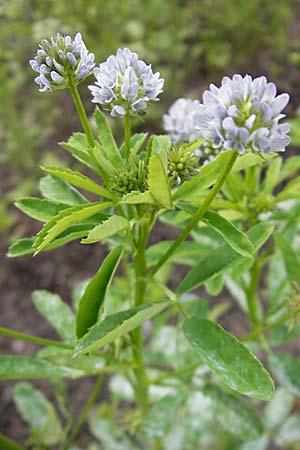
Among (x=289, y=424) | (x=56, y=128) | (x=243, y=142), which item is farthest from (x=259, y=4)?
(x=243, y=142)

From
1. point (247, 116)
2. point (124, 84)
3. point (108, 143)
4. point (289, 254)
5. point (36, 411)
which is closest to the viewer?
point (247, 116)

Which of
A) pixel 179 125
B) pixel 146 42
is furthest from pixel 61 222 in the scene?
pixel 146 42

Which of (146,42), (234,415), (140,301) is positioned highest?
(146,42)

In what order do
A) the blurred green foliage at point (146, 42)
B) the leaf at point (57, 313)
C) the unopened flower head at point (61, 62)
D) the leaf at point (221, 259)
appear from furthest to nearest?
the blurred green foliage at point (146, 42) → the leaf at point (57, 313) → the leaf at point (221, 259) → the unopened flower head at point (61, 62)

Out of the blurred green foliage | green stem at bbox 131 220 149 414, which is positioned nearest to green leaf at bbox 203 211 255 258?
green stem at bbox 131 220 149 414

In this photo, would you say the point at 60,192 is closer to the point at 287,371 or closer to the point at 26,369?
the point at 26,369

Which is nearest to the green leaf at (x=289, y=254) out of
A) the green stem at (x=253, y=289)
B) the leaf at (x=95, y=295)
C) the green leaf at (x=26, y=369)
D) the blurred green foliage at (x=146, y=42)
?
the green stem at (x=253, y=289)

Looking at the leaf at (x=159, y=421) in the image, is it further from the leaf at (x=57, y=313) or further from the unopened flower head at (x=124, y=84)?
the unopened flower head at (x=124, y=84)
